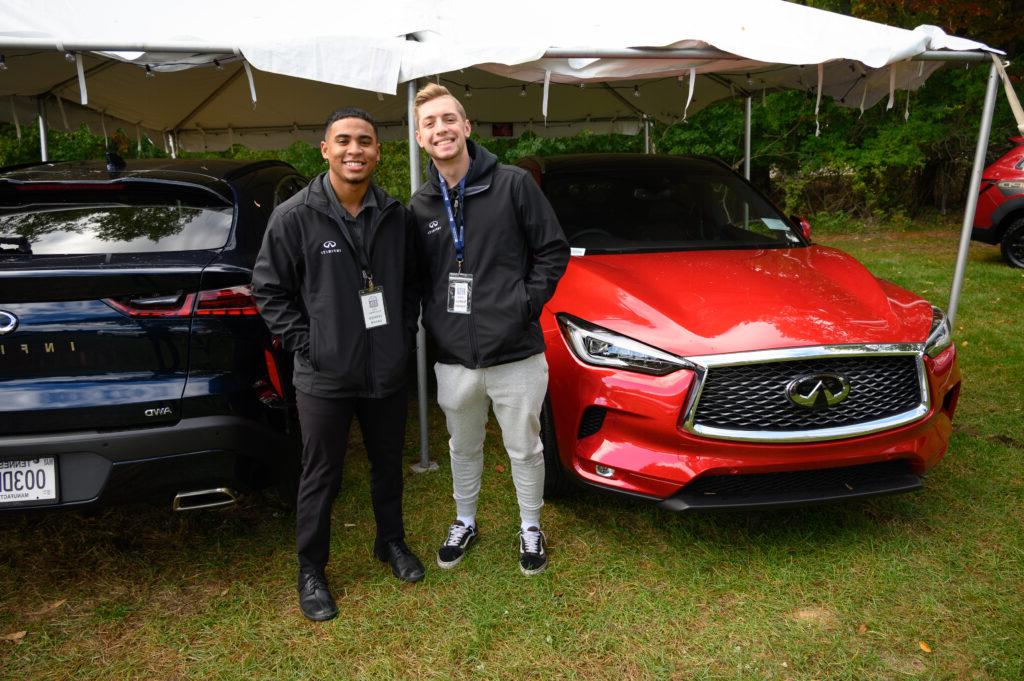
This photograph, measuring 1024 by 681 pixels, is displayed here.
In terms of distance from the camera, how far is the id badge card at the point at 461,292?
8.73 feet

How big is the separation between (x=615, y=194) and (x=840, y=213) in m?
10.4

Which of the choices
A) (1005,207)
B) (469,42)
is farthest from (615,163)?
(1005,207)

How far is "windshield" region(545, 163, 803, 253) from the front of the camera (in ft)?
13.3

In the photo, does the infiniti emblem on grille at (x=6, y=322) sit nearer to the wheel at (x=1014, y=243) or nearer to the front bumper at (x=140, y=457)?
the front bumper at (x=140, y=457)

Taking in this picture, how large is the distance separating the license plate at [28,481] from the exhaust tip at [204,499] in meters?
0.39

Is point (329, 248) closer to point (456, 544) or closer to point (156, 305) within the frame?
point (156, 305)

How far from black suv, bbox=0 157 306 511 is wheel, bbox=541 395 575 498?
1057 millimetres

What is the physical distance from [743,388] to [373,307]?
1.39 meters

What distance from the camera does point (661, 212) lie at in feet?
14.1

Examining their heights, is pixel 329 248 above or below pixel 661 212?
above

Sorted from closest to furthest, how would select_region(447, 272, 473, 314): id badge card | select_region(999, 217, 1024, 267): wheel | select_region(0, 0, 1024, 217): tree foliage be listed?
select_region(447, 272, 473, 314): id badge card < select_region(999, 217, 1024, 267): wheel < select_region(0, 0, 1024, 217): tree foliage

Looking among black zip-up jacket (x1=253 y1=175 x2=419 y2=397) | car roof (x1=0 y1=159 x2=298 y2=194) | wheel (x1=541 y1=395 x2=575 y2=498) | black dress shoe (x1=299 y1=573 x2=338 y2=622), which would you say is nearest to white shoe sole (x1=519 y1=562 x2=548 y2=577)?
wheel (x1=541 y1=395 x2=575 y2=498)

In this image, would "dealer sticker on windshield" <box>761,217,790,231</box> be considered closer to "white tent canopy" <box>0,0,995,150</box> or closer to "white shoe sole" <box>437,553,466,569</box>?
"white tent canopy" <box>0,0,995,150</box>

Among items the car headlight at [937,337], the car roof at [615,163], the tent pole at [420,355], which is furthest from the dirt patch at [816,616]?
the car roof at [615,163]
